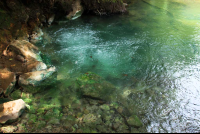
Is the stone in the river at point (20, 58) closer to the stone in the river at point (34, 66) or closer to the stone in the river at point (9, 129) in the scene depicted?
the stone in the river at point (34, 66)

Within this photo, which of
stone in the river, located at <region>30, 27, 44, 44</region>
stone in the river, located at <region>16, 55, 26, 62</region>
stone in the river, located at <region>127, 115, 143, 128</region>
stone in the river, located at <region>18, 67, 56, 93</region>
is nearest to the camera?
stone in the river, located at <region>127, 115, 143, 128</region>

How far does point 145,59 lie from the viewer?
5973 mm

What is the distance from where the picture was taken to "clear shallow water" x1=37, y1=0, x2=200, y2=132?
3877mm

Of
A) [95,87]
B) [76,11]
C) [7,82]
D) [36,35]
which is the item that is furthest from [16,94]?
[76,11]

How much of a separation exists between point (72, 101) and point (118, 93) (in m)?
1.41

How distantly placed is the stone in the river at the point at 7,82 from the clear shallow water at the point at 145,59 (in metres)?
1.44

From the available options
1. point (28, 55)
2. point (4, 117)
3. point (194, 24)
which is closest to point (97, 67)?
point (28, 55)

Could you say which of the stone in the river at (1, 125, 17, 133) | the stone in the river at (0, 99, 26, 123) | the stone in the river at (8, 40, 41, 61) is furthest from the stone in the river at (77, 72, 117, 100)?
the stone in the river at (8, 40, 41, 61)

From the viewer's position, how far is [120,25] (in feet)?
30.7

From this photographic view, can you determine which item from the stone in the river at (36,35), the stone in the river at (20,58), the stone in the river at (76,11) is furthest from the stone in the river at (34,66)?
the stone in the river at (76,11)

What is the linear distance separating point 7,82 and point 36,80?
75 cm

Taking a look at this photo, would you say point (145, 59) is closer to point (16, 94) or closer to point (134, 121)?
point (134, 121)

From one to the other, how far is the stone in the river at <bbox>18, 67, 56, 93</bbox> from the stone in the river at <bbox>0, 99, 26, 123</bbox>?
0.80 m

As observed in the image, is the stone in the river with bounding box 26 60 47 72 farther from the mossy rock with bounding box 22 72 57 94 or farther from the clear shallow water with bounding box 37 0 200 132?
the clear shallow water with bounding box 37 0 200 132
